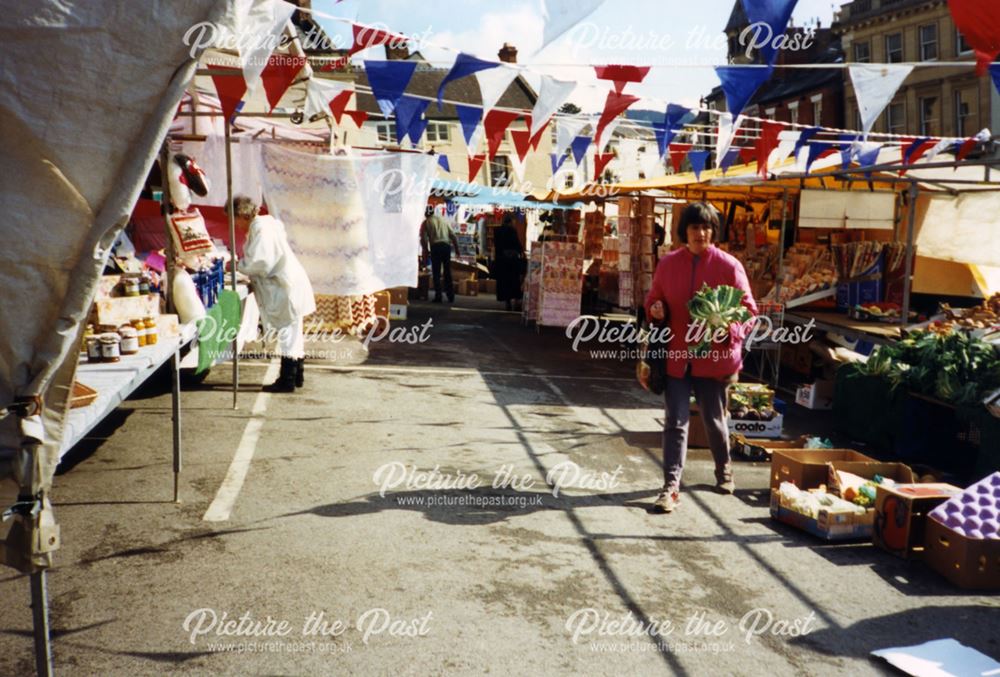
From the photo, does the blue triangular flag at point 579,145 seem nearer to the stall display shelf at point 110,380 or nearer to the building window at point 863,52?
the stall display shelf at point 110,380

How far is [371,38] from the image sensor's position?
7578mm

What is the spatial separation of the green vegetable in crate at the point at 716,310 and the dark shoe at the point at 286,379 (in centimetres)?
501

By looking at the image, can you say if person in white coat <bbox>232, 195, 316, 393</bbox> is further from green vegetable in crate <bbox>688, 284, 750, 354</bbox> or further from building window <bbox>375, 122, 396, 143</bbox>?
building window <bbox>375, 122, 396, 143</bbox>

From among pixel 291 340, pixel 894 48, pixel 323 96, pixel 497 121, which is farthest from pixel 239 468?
pixel 894 48

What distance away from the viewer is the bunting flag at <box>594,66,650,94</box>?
7.69 m

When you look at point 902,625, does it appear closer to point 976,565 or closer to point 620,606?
point 976,565

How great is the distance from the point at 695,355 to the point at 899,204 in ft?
23.4

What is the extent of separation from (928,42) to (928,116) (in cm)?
318

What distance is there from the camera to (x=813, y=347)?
1117cm

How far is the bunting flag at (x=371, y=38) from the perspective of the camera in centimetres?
738

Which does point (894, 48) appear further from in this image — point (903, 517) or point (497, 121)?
point (903, 517)

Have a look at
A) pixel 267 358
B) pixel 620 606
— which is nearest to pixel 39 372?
pixel 620 606

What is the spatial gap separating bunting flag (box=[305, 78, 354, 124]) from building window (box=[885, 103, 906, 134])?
3233 cm

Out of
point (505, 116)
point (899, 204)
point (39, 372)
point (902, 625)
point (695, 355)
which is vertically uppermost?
point (505, 116)
